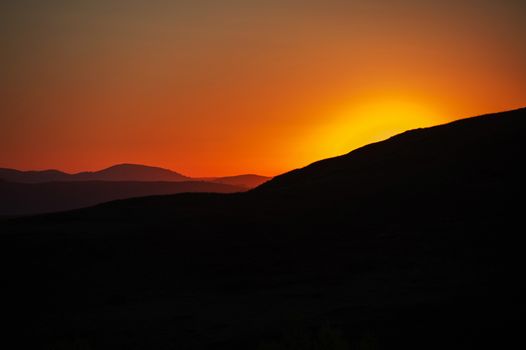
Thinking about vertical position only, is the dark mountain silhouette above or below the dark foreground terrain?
above

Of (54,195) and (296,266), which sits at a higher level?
→ (54,195)

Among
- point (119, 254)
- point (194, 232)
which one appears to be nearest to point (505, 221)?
point (194, 232)

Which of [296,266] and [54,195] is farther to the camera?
[54,195]

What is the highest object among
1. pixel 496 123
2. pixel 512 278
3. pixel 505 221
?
pixel 496 123

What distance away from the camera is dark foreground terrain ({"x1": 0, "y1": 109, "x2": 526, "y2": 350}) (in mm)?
13695

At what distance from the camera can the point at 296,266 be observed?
21.0m

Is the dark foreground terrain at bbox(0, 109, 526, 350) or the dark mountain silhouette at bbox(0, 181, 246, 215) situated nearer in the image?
the dark foreground terrain at bbox(0, 109, 526, 350)

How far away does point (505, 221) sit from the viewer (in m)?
22.9

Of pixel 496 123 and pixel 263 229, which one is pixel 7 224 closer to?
pixel 263 229

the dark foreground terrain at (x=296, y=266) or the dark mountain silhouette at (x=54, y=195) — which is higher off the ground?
the dark mountain silhouette at (x=54, y=195)

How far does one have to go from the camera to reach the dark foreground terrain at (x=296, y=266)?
13695 mm

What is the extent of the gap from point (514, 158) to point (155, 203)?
22.7m

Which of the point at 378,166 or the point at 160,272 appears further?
the point at 378,166

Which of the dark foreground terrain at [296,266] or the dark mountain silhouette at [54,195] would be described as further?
the dark mountain silhouette at [54,195]
